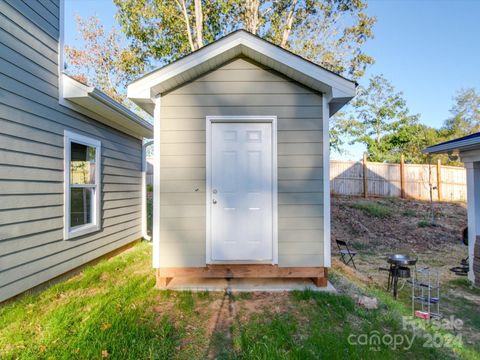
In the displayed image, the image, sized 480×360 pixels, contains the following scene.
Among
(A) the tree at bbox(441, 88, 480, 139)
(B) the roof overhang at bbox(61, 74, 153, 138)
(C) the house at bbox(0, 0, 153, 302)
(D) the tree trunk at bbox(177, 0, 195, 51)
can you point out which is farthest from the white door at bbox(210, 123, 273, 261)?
(A) the tree at bbox(441, 88, 480, 139)

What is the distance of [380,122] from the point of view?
55.4ft

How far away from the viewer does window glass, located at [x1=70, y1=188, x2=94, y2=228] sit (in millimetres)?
4055

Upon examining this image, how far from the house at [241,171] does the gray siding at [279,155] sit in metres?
0.01

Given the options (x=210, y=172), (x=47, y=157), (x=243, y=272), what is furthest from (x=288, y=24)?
(x=243, y=272)

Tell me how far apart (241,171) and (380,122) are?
1666cm

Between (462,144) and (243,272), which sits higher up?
(462,144)

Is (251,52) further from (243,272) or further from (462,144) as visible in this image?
(462,144)

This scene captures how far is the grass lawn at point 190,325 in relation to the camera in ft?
6.89

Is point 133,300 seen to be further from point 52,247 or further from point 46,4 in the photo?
point 46,4

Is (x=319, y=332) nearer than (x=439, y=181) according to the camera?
Yes

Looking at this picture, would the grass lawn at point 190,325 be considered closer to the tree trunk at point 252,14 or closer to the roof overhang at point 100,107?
the roof overhang at point 100,107

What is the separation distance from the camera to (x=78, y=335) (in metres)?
2.26

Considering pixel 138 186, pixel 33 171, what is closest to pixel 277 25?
pixel 138 186

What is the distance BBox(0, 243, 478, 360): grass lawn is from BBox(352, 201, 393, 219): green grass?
6.92 meters
